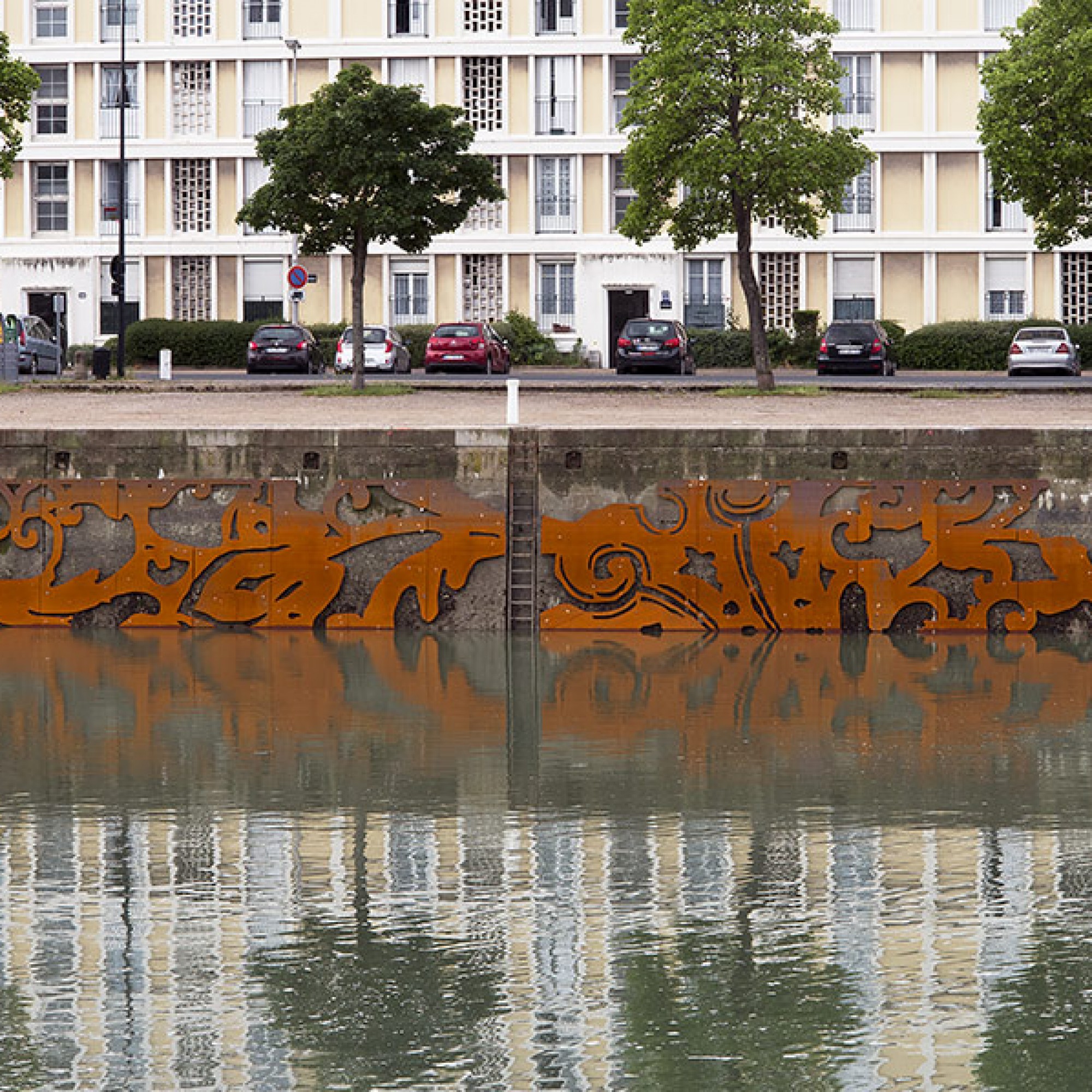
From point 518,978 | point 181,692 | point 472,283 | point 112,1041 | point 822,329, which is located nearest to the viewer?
point 112,1041

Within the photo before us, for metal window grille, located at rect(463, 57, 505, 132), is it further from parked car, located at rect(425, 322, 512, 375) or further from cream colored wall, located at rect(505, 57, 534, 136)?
parked car, located at rect(425, 322, 512, 375)

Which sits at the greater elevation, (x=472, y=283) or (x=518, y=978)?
(x=472, y=283)

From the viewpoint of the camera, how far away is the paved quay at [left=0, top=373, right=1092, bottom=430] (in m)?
33.8

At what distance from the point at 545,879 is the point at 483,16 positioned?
198 ft

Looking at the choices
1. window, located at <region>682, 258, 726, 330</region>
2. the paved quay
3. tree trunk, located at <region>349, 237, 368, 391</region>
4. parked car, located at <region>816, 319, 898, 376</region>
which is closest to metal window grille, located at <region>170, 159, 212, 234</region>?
window, located at <region>682, 258, 726, 330</region>

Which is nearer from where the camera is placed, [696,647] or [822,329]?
[696,647]

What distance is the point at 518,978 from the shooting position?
456 inches

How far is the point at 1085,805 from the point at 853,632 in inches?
416

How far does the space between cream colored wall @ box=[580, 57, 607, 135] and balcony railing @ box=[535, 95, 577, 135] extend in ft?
0.98

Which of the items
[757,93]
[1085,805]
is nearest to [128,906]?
[1085,805]

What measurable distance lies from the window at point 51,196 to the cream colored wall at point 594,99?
16.2 m

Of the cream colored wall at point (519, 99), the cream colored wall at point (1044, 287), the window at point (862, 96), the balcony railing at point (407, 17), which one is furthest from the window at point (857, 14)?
the balcony railing at point (407, 17)

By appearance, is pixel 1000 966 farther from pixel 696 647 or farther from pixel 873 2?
pixel 873 2

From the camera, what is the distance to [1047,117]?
4084 cm
